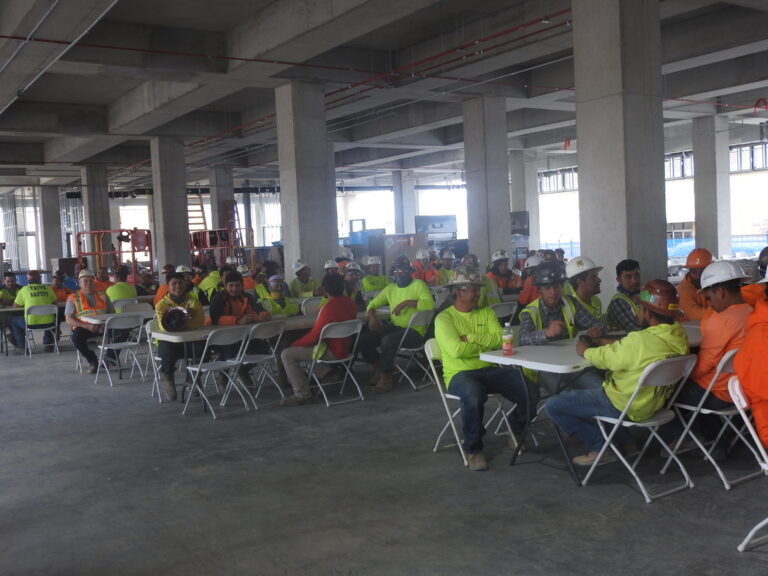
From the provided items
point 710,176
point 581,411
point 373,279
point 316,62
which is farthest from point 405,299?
point 710,176

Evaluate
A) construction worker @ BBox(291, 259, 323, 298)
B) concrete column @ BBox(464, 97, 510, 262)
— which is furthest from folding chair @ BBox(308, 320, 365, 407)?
concrete column @ BBox(464, 97, 510, 262)

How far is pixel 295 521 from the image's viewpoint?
440cm

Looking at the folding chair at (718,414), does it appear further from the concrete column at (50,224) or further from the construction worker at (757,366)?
the concrete column at (50,224)

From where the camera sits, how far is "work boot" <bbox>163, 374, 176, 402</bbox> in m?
7.93

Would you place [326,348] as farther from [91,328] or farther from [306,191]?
[306,191]

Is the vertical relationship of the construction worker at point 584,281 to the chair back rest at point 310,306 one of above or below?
above

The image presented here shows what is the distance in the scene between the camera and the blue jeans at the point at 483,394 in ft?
16.9

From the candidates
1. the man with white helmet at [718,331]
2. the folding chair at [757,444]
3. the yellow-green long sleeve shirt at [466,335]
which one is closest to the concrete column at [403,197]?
the yellow-green long sleeve shirt at [466,335]

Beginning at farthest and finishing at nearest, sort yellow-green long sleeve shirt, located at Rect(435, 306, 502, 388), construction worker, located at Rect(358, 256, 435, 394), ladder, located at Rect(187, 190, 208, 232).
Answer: ladder, located at Rect(187, 190, 208, 232) < construction worker, located at Rect(358, 256, 435, 394) < yellow-green long sleeve shirt, located at Rect(435, 306, 502, 388)

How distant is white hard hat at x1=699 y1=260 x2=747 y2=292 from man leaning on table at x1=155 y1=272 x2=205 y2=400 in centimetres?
482

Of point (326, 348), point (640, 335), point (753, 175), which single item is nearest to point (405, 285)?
point (326, 348)

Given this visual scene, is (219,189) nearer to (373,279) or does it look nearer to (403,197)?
(403,197)

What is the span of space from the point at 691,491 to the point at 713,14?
10.1 m

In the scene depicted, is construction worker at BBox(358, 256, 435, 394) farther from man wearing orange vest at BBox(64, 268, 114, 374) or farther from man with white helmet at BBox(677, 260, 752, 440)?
man wearing orange vest at BBox(64, 268, 114, 374)
